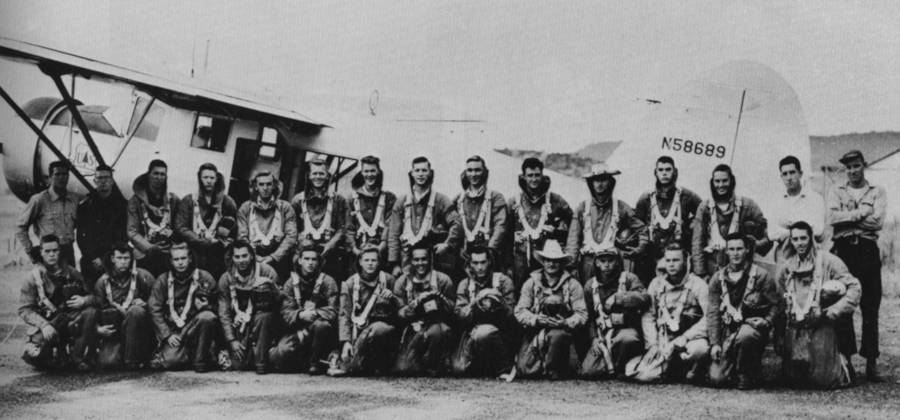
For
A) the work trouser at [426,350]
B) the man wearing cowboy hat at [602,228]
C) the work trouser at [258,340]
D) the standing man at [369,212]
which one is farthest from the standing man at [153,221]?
the man wearing cowboy hat at [602,228]

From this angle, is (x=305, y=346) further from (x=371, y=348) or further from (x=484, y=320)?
(x=484, y=320)

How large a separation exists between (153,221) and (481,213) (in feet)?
8.63

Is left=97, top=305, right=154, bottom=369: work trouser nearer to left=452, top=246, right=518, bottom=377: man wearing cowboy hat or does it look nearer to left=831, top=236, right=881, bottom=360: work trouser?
left=452, top=246, right=518, bottom=377: man wearing cowboy hat

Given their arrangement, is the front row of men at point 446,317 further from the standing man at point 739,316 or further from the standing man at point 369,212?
the standing man at point 369,212

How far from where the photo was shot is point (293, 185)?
24.6ft

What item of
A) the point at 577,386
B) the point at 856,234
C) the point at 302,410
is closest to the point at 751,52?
the point at 856,234

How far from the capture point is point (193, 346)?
527cm

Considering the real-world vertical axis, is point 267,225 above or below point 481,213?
below

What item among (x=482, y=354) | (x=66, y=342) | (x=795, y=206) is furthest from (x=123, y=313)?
(x=795, y=206)

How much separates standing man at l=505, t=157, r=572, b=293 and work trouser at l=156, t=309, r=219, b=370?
7.69ft

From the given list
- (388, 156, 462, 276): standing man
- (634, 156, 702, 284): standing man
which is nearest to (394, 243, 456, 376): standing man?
(388, 156, 462, 276): standing man

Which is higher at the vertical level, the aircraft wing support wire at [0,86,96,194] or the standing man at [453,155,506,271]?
the aircraft wing support wire at [0,86,96,194]

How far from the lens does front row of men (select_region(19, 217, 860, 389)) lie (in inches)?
188

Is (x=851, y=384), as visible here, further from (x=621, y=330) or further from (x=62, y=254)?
(x=62, y=254)
